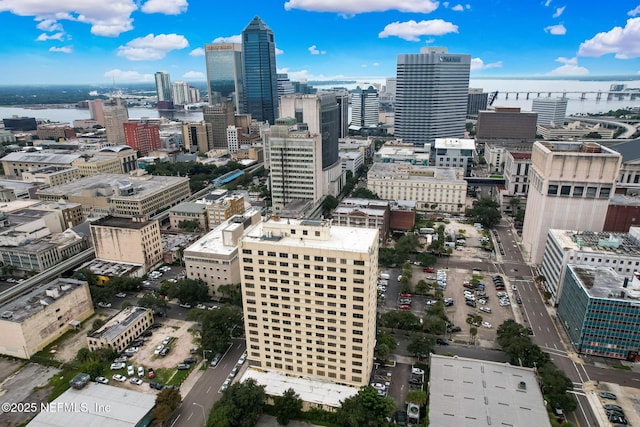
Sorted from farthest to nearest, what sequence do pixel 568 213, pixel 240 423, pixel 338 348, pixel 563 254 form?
pixel 568 213 → pixel 563 254 → pixel 338 348 → pixel 240 423

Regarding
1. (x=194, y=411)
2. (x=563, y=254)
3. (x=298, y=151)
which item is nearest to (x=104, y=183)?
(x=298, y=151)

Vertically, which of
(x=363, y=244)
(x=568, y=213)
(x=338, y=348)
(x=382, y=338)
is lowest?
(x=382, y=338)

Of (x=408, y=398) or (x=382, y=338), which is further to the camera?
(x=382, y=338)

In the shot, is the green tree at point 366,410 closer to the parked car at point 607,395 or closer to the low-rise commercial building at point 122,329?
the parked car at point 607,395

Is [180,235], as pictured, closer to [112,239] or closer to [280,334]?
[112,239]

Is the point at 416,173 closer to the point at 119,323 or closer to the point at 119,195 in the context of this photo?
the point at 119,195

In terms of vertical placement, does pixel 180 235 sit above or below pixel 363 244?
below

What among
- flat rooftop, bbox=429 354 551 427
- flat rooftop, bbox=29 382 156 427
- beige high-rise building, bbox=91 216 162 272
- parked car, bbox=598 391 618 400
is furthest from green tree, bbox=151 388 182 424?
parked car, bbox=598 391 618 400

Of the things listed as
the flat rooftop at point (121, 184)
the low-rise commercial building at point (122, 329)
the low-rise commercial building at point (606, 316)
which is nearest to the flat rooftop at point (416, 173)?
the low-rise commercial building at point (606, 316)
